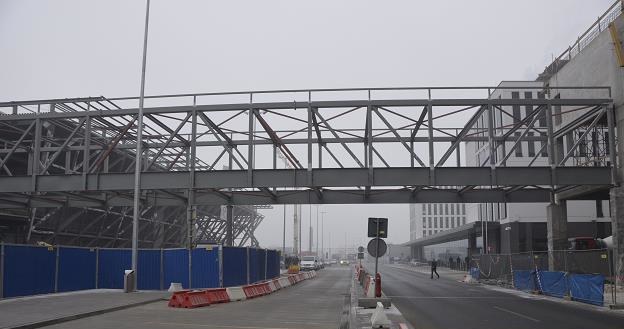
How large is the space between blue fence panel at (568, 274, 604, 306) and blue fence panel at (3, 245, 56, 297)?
20.3 m

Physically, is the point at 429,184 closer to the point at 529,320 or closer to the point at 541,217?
the point at 529,320

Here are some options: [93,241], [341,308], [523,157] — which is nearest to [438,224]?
[523,157]

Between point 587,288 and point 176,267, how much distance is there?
679 inches

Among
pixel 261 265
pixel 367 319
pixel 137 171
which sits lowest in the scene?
pixel 367 319

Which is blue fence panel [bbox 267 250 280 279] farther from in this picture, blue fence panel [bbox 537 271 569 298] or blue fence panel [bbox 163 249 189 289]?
blue fence panel [bbox 537 271 569 298]

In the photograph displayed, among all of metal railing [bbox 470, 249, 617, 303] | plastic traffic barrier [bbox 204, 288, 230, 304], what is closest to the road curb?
plastic traffic barrier [bbox 204, 288, 230, 304]

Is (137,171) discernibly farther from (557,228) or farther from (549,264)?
(557,228)

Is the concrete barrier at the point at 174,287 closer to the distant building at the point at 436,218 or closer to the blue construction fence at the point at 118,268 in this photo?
the blue construction fence at the point at 118,268

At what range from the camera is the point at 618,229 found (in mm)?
26891

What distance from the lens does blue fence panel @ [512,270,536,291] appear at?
1139 inches

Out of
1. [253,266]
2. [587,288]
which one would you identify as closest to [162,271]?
[253,266]

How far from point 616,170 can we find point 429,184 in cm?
886

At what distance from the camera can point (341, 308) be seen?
66.6 ft

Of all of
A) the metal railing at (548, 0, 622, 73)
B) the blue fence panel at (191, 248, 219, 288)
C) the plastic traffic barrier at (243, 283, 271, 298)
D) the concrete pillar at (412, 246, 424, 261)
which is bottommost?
the concrete pillar at (412, 246, 424, 261)
